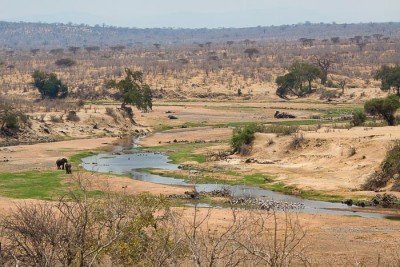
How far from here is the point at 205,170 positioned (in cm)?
4775

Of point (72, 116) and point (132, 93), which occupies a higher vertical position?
point (132, 93)

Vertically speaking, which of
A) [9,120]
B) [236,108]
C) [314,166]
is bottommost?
[236,108]

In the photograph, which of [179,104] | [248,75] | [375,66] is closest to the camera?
[179,104]

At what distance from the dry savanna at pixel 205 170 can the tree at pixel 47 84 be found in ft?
0.63

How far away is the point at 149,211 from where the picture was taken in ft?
67.2

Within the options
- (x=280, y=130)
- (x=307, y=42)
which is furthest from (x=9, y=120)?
(x=307, y=42)

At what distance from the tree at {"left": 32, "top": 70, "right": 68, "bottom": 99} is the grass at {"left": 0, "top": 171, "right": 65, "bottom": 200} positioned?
167ft

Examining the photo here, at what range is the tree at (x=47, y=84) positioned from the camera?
94.4m

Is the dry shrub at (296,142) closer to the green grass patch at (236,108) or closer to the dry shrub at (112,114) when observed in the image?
the dry shrub at (112,114)

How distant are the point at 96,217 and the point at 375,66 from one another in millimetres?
116133

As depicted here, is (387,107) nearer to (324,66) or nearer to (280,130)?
(280,130)

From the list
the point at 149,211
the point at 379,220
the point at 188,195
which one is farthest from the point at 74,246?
the point at 188,195

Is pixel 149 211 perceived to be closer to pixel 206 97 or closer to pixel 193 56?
pixel 206 97

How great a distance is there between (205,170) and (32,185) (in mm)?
12391
